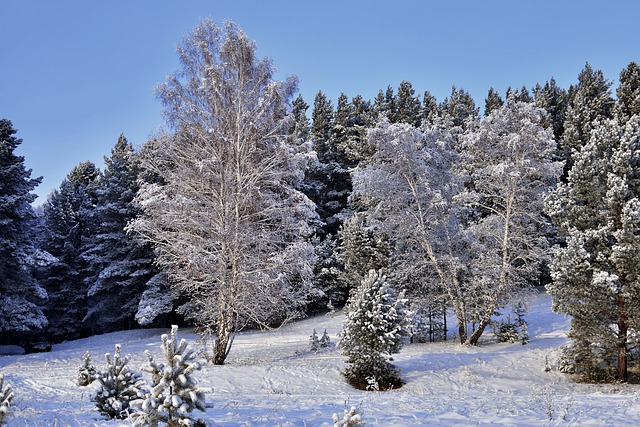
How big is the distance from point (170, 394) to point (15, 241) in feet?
72.5

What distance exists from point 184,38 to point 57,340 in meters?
28.8

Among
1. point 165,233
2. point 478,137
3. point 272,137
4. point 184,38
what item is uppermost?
point 184,38

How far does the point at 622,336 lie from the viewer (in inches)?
495

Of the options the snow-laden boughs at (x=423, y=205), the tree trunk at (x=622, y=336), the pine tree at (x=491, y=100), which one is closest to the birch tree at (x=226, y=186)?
the snow-laden boughs at (x=423, y=205)

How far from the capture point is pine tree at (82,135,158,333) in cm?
2828

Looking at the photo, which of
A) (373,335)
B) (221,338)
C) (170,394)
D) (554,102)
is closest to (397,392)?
(373,335)

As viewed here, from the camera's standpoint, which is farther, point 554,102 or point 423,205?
point 554,102

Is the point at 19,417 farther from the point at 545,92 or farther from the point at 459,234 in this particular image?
the point at 545,92

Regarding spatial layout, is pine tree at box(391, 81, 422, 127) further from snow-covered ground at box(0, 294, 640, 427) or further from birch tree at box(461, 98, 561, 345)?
snow-covered ground at box(0, 294, 640, 427)

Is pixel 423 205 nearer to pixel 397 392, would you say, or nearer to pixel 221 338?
pixel 397 392

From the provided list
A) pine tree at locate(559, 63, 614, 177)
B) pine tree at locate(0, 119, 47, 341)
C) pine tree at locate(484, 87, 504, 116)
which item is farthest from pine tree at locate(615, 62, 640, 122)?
pine tree at locate(0, 119, 47, 341)

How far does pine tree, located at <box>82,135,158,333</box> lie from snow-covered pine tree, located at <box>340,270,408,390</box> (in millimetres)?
18923

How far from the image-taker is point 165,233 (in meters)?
12.8

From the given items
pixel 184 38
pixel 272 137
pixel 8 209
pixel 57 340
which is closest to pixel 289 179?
pixel 272 137
